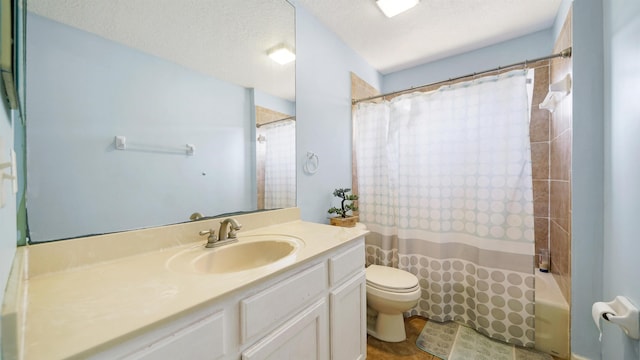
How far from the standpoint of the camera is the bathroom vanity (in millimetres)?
495

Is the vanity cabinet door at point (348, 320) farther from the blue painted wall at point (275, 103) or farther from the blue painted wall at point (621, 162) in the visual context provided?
the blue painted wall at point (275, 103)

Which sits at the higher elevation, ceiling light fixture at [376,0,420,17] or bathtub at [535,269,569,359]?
ceiling light fixture at [376,0,420,17]

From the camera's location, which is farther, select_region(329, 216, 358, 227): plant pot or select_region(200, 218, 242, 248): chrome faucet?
select_region(329, 216, 358, 227): plant pot

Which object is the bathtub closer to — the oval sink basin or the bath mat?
the bath mat

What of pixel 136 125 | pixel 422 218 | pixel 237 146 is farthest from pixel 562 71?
pixel 136 125

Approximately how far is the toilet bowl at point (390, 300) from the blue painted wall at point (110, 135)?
117 cm

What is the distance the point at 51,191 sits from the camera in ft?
2.65

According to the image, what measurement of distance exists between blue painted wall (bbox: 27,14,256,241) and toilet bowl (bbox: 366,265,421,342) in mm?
1171

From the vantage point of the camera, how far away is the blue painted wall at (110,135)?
796 millimetres

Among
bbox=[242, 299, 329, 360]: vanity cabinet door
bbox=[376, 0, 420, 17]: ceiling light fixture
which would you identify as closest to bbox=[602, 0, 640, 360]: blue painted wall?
bbox=[376, 0, 420, 17]: ceiling light fixture

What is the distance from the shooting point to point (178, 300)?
0.61 metres

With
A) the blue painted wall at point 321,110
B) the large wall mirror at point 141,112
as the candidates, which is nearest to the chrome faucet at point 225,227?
the large wall mirror at point 141,112

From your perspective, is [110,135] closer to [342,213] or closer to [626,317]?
[342,213]

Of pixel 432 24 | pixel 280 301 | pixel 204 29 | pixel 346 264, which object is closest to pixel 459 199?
pixel 346 264
